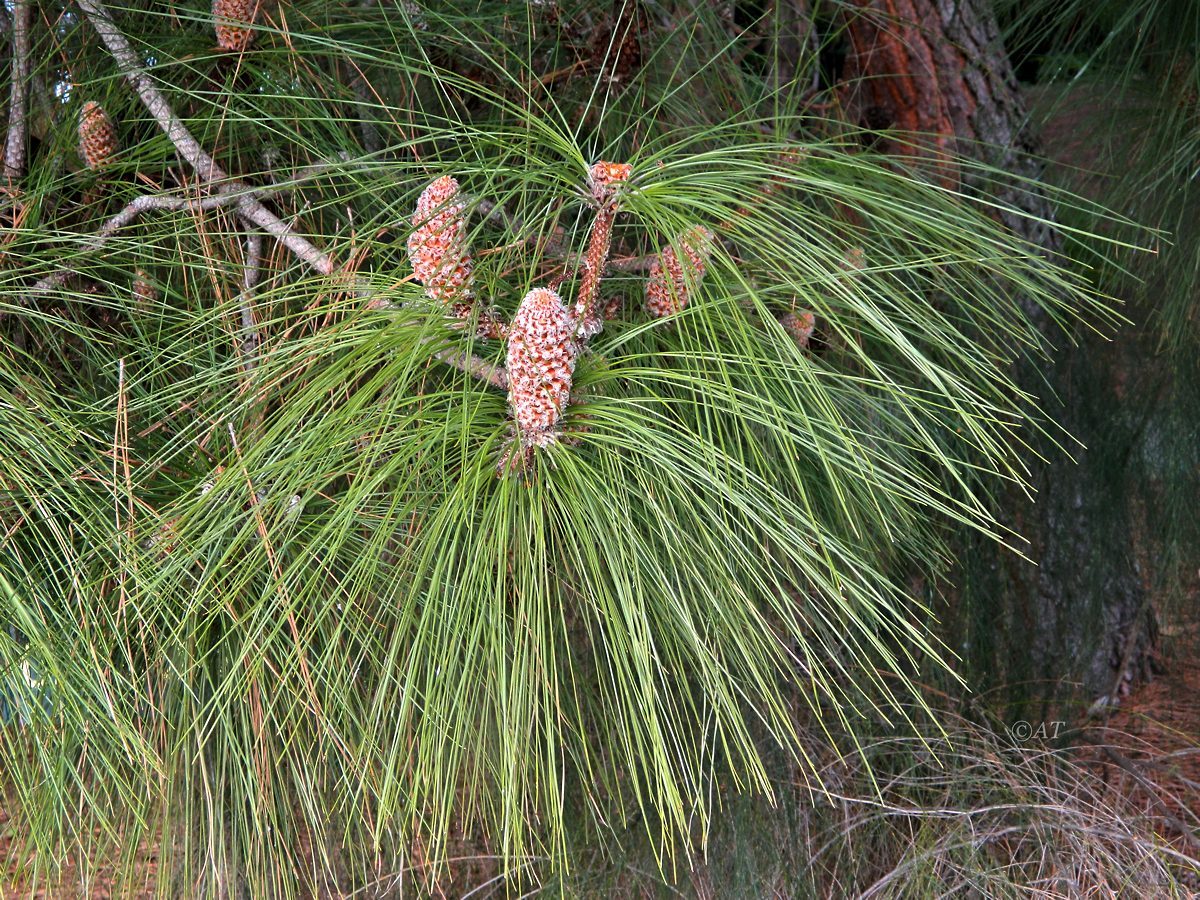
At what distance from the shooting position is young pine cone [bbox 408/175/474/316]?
45 centimetres

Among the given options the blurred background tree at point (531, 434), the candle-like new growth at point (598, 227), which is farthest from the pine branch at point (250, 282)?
the candle-like new growth at point (598, 227)

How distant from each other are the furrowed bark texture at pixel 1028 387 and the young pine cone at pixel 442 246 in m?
0.60

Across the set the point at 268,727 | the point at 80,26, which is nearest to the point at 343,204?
the point at 80,26

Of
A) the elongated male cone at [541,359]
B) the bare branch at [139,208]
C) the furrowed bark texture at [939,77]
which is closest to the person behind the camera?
the elongated male cone at [541,359]

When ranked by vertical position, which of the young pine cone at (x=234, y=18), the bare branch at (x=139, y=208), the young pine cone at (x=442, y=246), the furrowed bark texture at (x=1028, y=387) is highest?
the young pine cone at (x=234, y=18)

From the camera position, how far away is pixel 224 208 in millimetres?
626

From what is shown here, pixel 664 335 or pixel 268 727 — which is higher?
pixel 664 335

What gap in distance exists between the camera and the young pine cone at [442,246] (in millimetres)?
448

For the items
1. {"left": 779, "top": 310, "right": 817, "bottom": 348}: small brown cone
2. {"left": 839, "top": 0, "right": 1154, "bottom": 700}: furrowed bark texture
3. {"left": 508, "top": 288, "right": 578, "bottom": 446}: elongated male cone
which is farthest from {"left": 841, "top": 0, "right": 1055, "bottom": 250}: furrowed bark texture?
{"left": 508, "top": 288, "right": 578, "bottom": 446}: elongated male cone

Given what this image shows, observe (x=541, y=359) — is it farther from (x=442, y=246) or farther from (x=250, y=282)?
(x=250, y=282)

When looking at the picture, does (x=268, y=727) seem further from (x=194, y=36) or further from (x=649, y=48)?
(x=649, y=48)

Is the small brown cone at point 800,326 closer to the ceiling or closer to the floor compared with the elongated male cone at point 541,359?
closer to the floor

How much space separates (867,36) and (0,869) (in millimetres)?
1005

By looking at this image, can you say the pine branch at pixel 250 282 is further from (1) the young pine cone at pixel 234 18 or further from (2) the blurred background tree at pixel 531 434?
(1) the young pine cone at pixel 234 18
